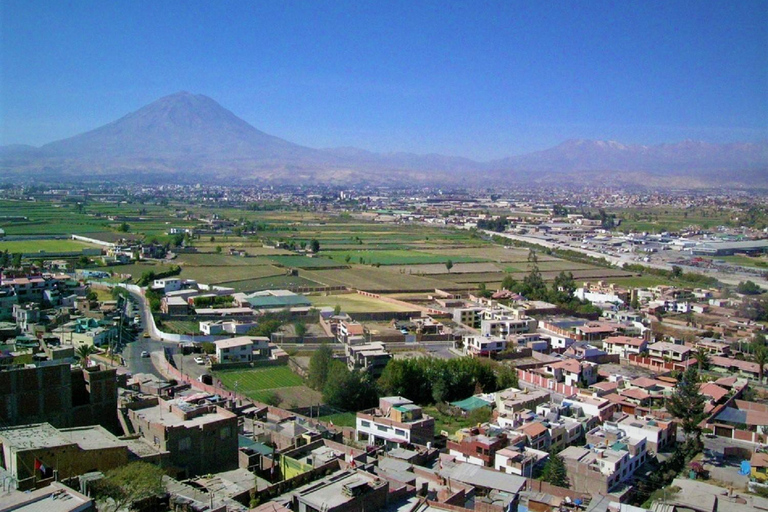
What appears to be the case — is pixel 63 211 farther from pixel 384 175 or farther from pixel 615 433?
pixel 384 175

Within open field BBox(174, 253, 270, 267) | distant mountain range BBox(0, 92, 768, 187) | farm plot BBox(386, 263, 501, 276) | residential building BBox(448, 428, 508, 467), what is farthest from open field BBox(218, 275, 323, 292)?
distant mountain range BBox(0, 92, 768, 187)

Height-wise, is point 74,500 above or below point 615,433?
above

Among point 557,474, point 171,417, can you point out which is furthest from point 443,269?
point 171,417

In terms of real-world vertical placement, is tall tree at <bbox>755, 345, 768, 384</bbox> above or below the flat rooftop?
below

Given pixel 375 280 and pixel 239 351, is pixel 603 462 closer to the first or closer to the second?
pixel 239 351

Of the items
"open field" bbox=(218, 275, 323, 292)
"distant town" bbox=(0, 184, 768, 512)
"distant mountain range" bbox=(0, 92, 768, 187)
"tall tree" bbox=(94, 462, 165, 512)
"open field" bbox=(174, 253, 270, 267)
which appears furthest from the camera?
"distant mountain range" bbox=(0, 92, 768, 187)

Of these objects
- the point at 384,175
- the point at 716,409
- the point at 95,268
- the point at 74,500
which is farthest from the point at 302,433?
the point at 384,175

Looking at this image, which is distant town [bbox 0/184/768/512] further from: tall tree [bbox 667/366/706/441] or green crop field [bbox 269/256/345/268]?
green crop field [bbox 269/256/345/268]
